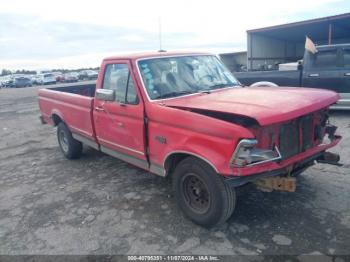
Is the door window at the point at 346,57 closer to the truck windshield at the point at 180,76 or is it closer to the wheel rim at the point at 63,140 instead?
the truck windshield at the point at 180,76

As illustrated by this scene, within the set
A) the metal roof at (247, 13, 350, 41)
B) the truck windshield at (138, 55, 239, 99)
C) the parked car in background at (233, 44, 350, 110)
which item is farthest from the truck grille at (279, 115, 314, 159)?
the metal roof at (247, 13, 350, 41)

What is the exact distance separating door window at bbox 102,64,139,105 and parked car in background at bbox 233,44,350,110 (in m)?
4.99

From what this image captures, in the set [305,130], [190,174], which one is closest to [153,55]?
[190,174]

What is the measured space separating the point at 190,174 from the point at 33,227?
210 cm

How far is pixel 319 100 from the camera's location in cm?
360

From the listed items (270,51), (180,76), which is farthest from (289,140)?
(270,51)

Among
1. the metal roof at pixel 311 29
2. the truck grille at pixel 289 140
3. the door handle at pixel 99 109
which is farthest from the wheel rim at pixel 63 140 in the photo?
the metal roof at pixel 311 29

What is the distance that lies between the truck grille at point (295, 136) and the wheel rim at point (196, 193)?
0.94m

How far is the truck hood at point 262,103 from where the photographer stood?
10.1 feet

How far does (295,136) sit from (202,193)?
3.95 ft

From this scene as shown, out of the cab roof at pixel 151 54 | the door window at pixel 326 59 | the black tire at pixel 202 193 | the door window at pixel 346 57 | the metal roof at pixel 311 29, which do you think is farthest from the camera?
the metal roof at pixel 311 29

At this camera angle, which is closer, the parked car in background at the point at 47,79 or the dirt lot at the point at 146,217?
the dirt lot at the point at 146,217

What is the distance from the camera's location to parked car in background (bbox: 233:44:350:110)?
8.34m

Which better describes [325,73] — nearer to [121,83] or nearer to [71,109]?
[121,83]
